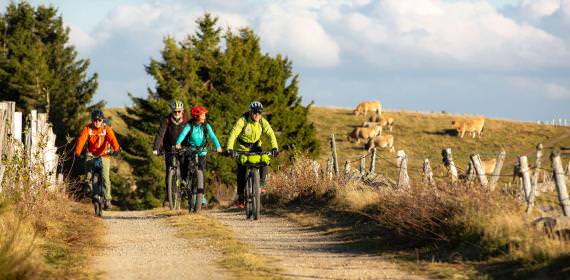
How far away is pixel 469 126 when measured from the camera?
8419cm

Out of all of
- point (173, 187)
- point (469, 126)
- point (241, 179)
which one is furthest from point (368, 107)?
point (241, 179)

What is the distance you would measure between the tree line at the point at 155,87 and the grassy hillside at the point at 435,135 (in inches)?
445

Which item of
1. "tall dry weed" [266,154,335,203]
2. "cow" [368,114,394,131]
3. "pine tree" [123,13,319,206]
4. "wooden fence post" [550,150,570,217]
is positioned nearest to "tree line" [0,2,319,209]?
"pine tree" [123,13,319,206]

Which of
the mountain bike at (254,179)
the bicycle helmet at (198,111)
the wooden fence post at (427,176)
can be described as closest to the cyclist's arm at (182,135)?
the bicycle helmet at (198,111)

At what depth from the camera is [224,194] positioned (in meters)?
30.5

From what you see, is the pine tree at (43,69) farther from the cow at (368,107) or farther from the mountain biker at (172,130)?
the cow at (368,107)

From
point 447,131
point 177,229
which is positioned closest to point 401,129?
point 447,131

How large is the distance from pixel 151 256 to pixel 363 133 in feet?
217

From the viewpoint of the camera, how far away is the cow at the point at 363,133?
77.3m

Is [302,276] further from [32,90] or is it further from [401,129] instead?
[401,129]

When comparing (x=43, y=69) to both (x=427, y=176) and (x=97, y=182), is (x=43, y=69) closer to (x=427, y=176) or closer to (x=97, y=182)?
(x=97, y=182)

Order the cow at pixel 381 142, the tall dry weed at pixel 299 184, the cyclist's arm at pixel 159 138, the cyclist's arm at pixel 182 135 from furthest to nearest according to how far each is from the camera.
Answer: the cow at pixel 381 142
the tall dry weed at pixel 299 184
the cyclist's arm at pixel 159 138
the cyclist's arm at pixel 182 135

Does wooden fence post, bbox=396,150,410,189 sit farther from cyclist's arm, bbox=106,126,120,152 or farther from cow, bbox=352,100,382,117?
cow, bbox=352,100,382,117

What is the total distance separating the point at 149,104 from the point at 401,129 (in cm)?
3723
